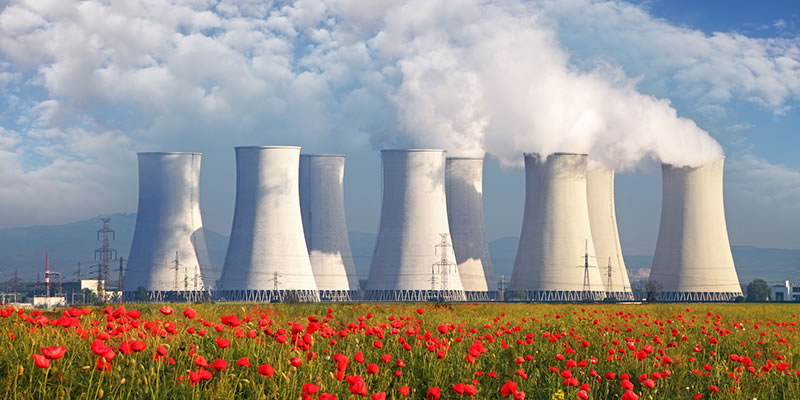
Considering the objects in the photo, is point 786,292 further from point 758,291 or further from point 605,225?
point 605,225

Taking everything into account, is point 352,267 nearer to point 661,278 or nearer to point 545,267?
point 545,267

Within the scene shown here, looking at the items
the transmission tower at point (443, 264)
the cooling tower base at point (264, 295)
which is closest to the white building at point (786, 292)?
the transmission tower at point (443, 264)

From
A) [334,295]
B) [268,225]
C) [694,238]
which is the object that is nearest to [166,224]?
[268,225]

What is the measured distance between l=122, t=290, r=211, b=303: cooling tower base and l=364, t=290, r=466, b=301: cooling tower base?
930 centimetres

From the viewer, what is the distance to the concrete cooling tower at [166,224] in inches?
2088

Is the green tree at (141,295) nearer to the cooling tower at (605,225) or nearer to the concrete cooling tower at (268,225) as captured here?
the concrete cooling tower at (268,225)

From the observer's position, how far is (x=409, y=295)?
2069 inches

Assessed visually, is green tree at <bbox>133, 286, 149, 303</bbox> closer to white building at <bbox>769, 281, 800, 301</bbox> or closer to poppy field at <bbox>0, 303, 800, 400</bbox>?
poppy field at <bbox>0, 303, 800, 400</bbox>

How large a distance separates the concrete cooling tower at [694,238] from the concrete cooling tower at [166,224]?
25.8 meters

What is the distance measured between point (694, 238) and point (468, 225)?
16.0m

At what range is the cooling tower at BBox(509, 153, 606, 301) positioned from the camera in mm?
48750

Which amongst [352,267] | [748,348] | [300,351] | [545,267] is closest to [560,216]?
[545,267]

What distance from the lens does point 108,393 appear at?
18.5 ft

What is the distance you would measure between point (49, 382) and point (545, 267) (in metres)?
45.6
